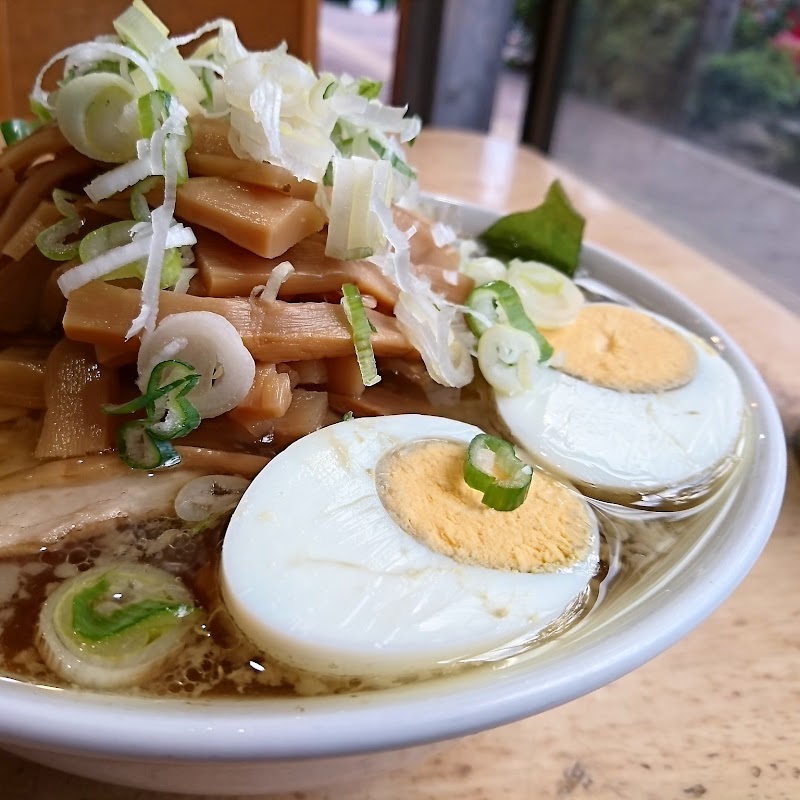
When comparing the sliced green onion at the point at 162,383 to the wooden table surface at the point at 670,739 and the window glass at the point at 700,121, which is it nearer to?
the wooden table surface at the point at 670,739

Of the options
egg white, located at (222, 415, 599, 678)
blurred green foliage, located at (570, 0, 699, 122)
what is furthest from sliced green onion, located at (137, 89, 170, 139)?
blurred green foliage, located at (570, 0, 699, 122)

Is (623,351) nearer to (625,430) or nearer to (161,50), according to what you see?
(625,430)

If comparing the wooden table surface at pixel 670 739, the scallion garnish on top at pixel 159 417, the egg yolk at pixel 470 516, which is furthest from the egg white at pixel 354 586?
the wooden table surface at pixel 670 739

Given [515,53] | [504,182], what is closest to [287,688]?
[504,182]

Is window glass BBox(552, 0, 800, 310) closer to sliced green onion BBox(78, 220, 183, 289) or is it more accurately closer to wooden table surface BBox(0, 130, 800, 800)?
wooden table surface BBox(0, 130, 800, 800)

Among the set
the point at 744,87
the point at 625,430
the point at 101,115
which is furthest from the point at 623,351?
the point at 744,87

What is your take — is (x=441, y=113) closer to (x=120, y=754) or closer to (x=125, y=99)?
(x=125, y=99)
